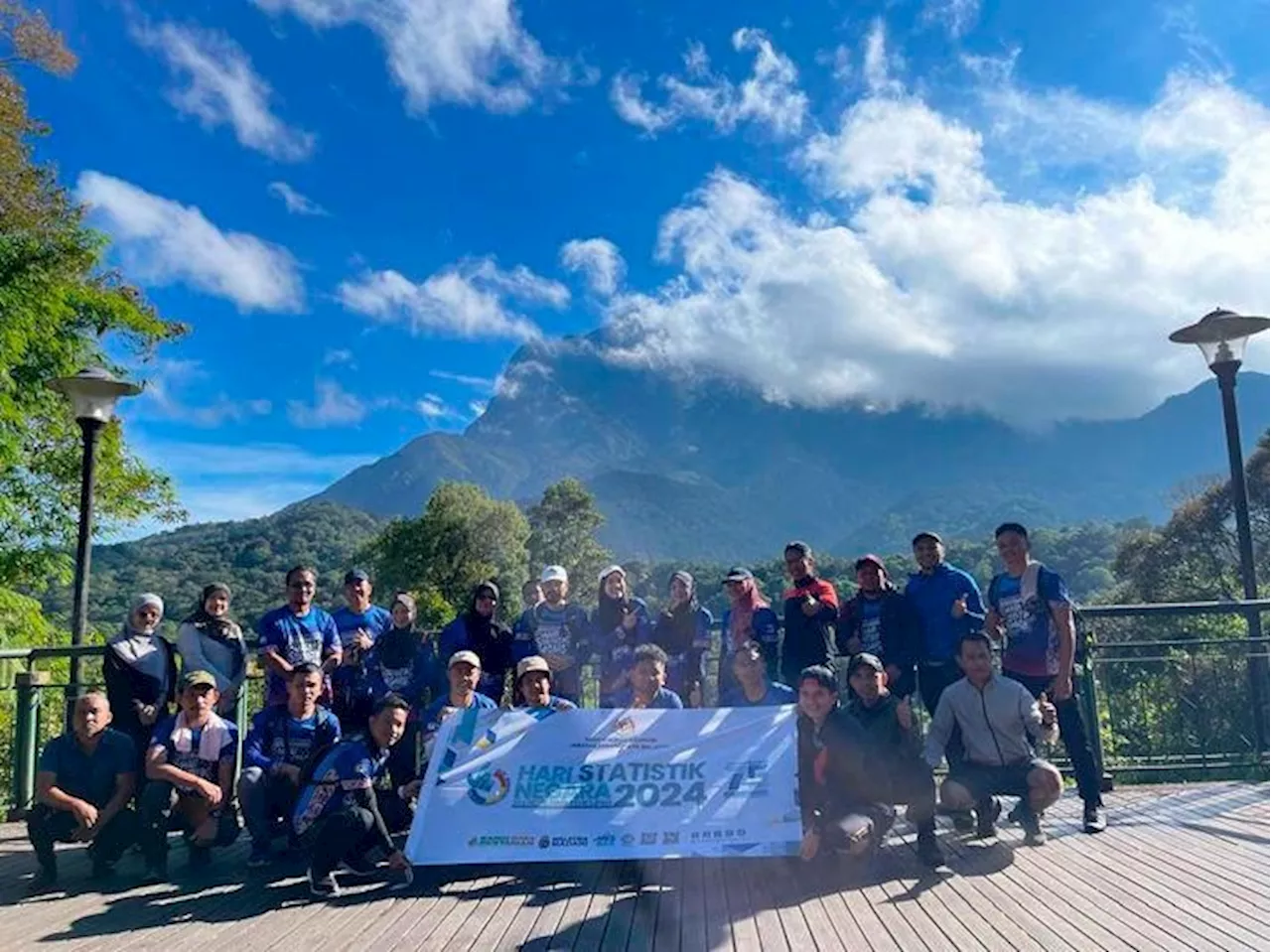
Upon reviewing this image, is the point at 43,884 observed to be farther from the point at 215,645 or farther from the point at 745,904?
the point at 745,904

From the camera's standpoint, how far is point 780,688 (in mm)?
5430

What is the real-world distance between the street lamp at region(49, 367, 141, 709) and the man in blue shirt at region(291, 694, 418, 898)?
378 cm

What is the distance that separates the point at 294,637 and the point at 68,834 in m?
1.63

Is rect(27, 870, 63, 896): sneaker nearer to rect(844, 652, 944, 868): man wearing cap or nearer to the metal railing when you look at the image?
the metal railing

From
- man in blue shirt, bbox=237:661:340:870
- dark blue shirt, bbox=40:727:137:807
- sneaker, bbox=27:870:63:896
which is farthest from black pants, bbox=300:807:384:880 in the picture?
sneaker, bbox=27:870:63:896

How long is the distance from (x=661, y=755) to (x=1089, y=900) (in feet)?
7.45

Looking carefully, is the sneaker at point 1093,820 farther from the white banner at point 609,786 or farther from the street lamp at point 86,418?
the street lamp at point 86,418

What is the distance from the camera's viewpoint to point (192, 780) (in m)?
5.06

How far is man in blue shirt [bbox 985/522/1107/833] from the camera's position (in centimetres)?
539

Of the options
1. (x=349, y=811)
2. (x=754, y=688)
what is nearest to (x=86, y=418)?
(x=349, y=811)

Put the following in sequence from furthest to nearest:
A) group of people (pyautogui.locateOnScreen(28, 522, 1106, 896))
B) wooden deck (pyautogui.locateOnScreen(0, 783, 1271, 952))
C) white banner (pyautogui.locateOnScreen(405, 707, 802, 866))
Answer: group of people (pyautogui.locateOnScreen(28, 522, 1106, 896)), white banner (pyautogui.locateOnScreen(405, 707, 802, 866)), wooden deck (pyautogui.locateOnScreen(0, 783, 1271, 952))

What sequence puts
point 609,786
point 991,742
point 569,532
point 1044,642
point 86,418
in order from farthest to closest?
point 569,532 < point 86,418 < point 1044,642 < point 991,742 < point 609,786

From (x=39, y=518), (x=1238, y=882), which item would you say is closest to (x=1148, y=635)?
(x=1238, y=882)

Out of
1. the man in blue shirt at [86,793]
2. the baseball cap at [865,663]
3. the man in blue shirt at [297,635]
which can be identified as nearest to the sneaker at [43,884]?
the man in blue shirt at [86,793]
